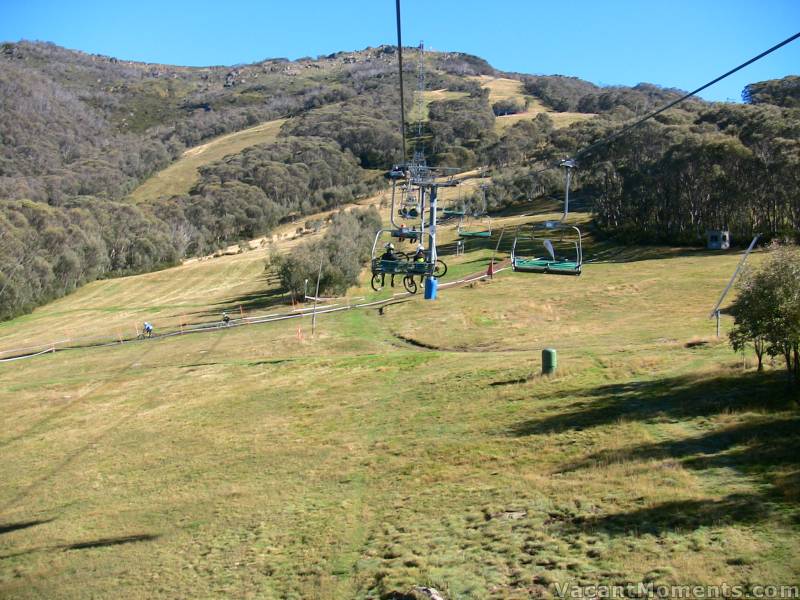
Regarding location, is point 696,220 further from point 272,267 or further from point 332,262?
point 272,267

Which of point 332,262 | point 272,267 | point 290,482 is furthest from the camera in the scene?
point 272,267

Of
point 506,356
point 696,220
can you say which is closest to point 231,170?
point 696,220

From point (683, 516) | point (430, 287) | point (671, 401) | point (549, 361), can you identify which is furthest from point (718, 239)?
point (683, 516)

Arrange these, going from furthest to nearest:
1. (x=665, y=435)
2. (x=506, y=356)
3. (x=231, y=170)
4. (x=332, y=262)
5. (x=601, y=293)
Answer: (x=231, y=170)
(x=332, y=262)
(x=601, y=293)
(x=506, y=356)
(x=665, y=435)

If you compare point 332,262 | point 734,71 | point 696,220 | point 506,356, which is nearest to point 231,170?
point 332,262

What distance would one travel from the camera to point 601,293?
64.2 metres

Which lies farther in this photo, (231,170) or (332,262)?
(231,170)

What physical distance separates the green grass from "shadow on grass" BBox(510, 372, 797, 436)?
154 millimetres

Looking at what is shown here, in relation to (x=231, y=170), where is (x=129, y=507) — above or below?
below

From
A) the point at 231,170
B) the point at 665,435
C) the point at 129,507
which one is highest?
the point at 231,170

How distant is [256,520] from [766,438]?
1965cm

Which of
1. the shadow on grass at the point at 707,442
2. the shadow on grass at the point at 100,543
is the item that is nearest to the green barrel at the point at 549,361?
the shadow on grass at the point at 707,442

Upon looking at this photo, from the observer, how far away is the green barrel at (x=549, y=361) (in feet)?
133

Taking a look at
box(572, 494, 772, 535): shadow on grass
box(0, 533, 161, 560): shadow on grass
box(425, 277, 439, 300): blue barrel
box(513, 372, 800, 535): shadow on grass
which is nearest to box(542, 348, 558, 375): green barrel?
box(513, 372, 800, 535): shadow on grass
